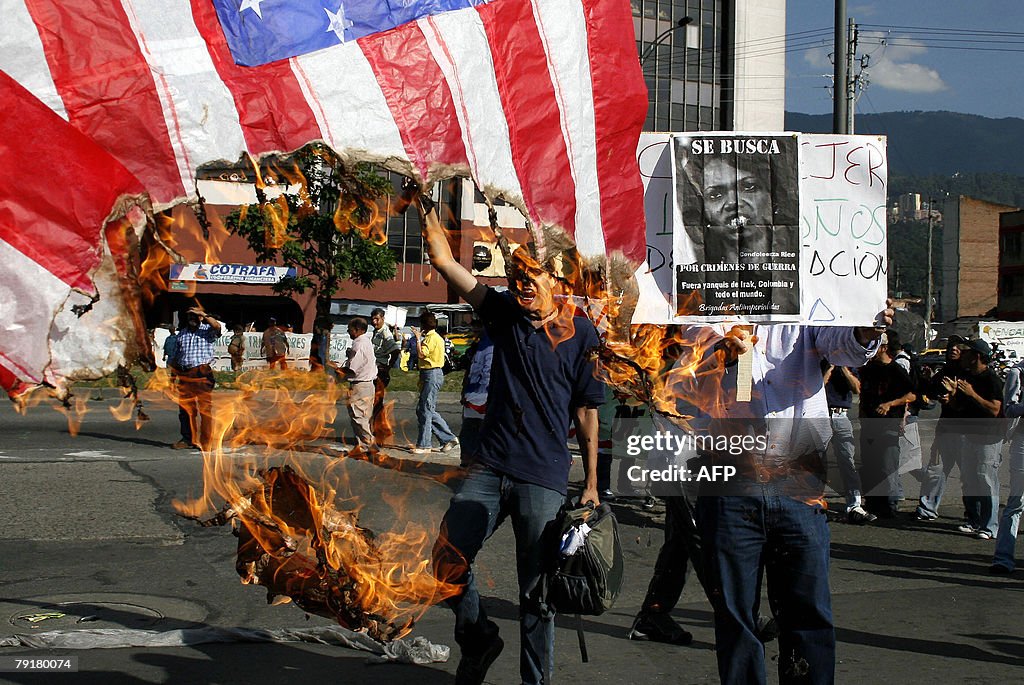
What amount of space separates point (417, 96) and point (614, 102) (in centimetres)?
107

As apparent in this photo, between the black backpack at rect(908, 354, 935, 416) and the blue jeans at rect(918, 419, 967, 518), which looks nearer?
the blue jeans at rect(918, 419, 967, 518)

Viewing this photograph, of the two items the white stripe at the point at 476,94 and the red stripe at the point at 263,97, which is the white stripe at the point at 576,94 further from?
the red stripe at the point at 263,97

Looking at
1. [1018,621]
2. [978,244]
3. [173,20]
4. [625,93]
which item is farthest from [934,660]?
[978,244]

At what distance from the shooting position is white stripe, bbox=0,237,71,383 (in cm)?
309

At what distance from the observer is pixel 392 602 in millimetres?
4648

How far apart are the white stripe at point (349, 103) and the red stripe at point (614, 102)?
1124mm

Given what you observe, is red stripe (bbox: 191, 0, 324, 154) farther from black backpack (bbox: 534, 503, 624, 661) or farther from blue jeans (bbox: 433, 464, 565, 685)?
black backpack (bbox: 534, 503, 624, 661)

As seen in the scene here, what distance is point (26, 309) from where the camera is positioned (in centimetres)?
312

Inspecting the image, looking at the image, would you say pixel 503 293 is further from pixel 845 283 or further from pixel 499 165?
pixel 845 283

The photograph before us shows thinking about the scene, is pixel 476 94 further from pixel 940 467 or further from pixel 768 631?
pixel 940 467

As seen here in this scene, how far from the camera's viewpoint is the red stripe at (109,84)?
3186 millimetres

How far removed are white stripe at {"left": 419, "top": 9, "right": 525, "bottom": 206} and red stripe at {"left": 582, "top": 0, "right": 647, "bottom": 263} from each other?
0.56m

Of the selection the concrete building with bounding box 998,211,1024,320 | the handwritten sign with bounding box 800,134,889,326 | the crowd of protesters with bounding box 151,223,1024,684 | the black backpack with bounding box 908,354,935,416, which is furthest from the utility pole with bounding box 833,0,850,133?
the concrete building with bounding box 998,211,1024,320

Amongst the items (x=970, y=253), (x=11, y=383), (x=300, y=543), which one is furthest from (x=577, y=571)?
(x=970, y=253)
